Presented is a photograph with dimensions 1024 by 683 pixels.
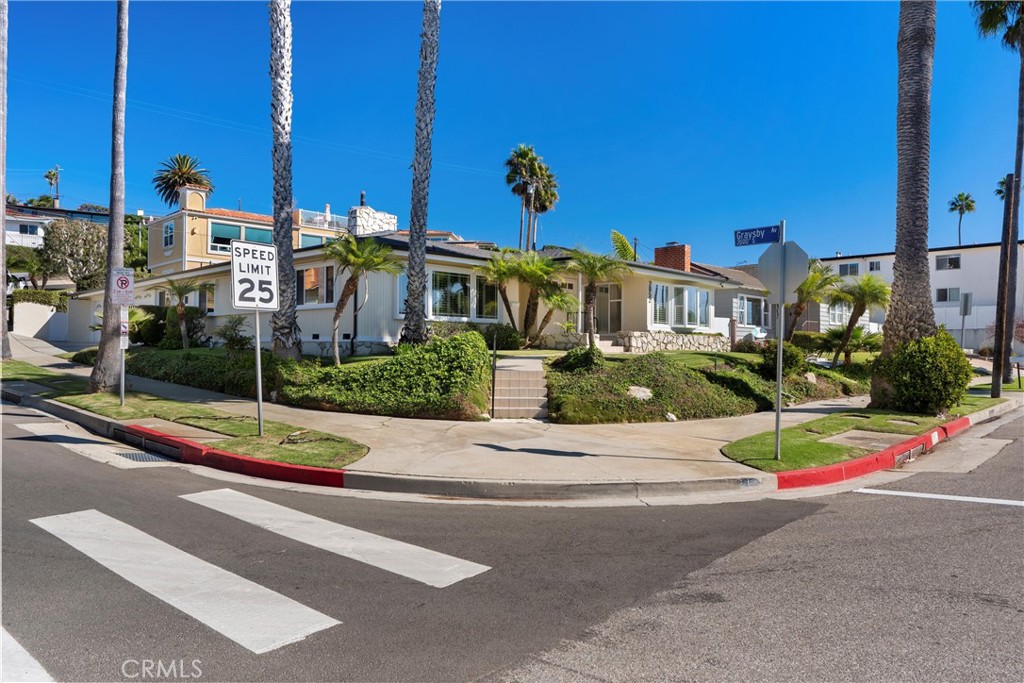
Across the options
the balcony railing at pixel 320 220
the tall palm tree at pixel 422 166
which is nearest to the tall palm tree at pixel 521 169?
the balcony railing at pixel 320 220

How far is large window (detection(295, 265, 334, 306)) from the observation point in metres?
20.6

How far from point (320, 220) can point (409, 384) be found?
3730 cm

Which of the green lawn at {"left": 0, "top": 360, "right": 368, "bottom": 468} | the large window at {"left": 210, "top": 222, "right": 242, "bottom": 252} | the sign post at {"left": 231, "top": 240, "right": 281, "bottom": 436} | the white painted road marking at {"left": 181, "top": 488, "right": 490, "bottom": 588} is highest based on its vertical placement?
Result: the large window at {"left": 210, "top": 222, "right": 242, "bottom": 252}

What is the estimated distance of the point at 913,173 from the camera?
15086 mm

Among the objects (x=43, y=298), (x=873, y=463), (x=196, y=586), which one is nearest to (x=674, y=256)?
(x=873, y=463)

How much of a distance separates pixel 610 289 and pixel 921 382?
47.4ft

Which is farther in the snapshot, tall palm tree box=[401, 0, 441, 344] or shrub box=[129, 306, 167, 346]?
shrub box=[129, 306, 167, 346]

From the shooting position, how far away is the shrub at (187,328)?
24.7 meters

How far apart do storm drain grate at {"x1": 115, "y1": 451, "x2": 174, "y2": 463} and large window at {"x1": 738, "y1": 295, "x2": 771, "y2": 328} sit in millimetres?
30657

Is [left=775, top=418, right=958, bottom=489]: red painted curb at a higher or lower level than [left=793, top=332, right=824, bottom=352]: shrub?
lower

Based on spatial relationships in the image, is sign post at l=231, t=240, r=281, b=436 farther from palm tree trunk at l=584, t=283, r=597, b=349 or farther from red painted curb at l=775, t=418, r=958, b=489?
palm tree trunk at l=584, t=283, r=597, b=349

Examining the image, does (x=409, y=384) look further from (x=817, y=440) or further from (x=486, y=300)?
(x=486, y=300)

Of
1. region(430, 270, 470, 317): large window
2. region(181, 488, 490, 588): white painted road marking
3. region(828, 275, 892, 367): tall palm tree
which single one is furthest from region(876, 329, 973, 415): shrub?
region(181, 488, 490, 588): white painted road marking

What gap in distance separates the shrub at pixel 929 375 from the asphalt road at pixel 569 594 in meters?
8.37
